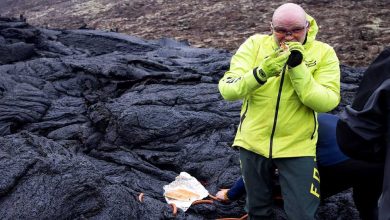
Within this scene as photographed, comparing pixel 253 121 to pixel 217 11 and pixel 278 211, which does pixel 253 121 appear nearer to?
pixel 278 211

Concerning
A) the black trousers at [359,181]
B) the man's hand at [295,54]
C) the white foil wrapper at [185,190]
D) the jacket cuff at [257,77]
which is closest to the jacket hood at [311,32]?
the man's hand at [295,54]

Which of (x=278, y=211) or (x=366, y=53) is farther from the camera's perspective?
(x=366, y=53)

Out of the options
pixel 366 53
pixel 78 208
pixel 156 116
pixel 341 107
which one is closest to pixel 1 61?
pixel 156 116

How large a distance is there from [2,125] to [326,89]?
478 cm

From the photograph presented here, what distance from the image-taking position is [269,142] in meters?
3.65

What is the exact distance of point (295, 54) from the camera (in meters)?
3.30

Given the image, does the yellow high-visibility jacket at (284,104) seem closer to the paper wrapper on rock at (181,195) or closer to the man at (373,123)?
the man at (373,123)

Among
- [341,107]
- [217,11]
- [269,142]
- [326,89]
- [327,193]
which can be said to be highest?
[326,89]

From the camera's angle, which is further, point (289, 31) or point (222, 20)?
point (222, 20)

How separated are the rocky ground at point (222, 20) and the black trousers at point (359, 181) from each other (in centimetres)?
781

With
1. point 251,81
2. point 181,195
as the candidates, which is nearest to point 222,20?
point 181,195

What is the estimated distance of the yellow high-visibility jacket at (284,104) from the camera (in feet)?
11.7

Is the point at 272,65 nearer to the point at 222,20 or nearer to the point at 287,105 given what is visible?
the point at 287,105

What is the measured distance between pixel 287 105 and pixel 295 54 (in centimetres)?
49
